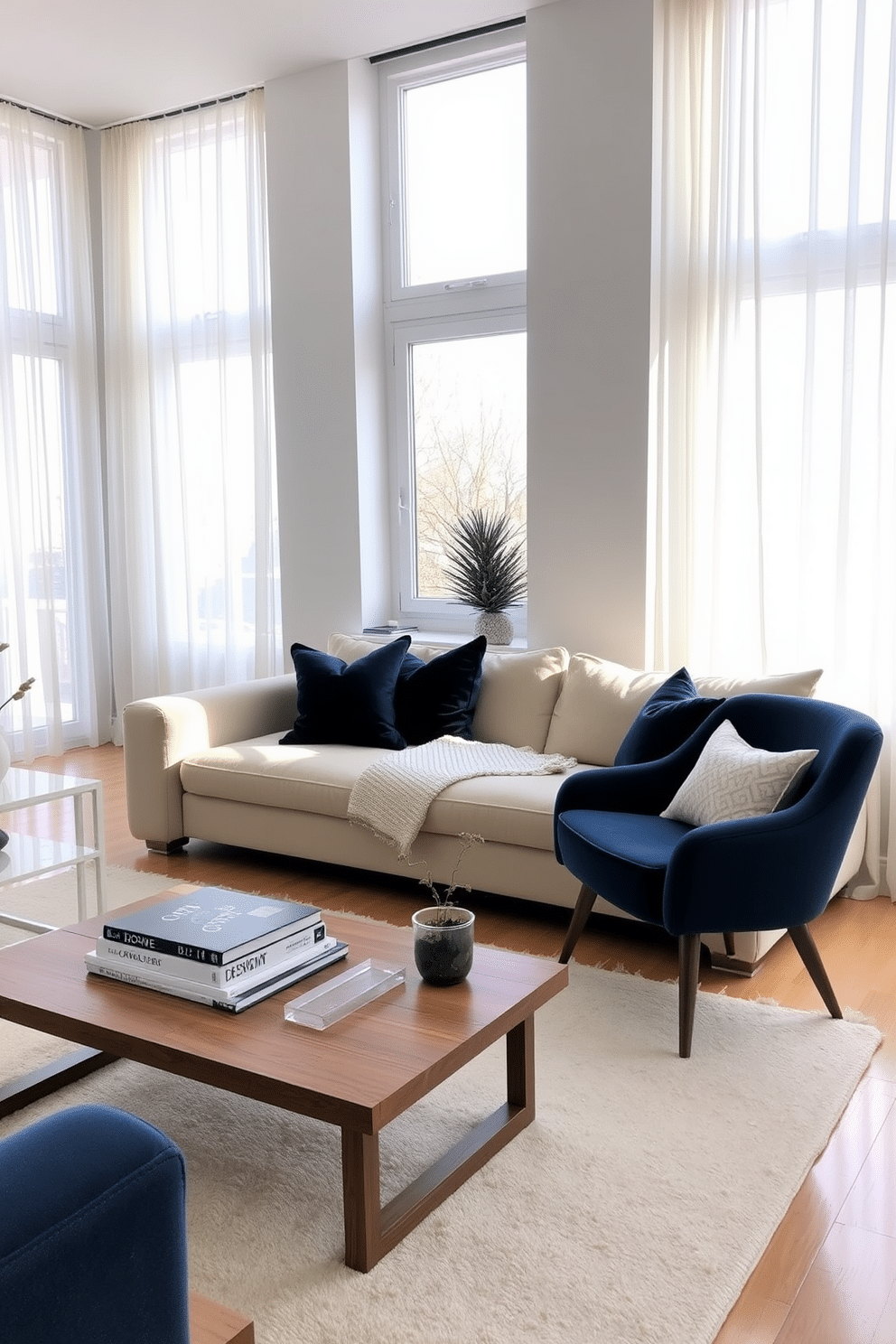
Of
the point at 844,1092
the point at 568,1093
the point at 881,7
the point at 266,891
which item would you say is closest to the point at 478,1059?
the point at 568,1093

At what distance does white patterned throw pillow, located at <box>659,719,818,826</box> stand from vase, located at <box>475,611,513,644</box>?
69.0 inches

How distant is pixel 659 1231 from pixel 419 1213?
426mm

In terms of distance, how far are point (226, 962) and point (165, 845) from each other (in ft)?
7.61

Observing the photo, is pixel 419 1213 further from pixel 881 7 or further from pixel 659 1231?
pixel 881 7

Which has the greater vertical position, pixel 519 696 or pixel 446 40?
pixel 446 40

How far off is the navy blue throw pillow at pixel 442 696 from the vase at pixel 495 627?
0.46m

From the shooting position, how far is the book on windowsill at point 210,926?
2180 millimetres

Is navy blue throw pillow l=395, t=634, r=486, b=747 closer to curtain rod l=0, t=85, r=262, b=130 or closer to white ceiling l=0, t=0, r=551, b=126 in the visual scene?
white ceiling l=0, t=0, r=551, b=126

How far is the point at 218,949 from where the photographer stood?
2150 mm

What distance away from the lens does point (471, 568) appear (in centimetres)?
483

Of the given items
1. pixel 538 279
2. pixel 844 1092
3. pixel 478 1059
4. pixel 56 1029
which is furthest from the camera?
pixel 538 279

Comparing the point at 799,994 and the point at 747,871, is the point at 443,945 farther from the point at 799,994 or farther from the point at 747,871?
the point at 799,994

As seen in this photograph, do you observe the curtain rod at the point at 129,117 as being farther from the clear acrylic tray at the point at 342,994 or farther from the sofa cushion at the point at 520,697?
the clear acrylic tray at the point at 342,994

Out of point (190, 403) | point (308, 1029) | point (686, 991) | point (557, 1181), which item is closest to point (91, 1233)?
point (308, 1029)
